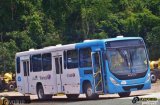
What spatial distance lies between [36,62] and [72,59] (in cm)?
431

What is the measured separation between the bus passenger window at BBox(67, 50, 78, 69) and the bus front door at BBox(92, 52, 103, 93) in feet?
5.65

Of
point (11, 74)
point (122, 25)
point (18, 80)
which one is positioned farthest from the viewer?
point (122, 25)

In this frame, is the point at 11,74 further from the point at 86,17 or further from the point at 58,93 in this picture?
the point at 58,93

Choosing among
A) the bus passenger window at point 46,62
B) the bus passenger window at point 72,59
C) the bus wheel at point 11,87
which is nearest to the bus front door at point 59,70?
the bus passenger window at point 46,62

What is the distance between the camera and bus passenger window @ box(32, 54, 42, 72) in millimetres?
29547

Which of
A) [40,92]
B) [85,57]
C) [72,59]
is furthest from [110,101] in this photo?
[40,92]

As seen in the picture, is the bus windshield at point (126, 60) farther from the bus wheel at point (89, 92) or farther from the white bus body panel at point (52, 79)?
the white bus body panel at point (52, 79)

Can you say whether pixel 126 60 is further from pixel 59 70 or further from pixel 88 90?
pixel 59 70

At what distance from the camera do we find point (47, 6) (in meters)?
54.0

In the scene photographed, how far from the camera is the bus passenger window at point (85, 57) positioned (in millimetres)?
24672

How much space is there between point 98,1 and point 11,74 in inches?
490

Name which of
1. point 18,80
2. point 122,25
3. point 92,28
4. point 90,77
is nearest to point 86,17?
point 92,28

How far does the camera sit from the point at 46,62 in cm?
2877

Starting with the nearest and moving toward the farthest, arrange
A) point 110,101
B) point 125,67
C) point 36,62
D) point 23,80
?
1. point 110,101
2. point 125,67
3. point 36,62
4. point 23,80
